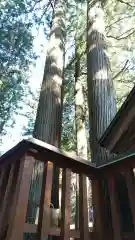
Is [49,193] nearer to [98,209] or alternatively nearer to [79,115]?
[98,209]

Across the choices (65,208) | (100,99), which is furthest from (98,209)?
(100,99)

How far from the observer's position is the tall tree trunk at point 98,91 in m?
3.39

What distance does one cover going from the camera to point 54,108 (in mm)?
4305

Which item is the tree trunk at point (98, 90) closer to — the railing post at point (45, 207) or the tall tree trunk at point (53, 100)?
the tall tree trunk at point (53, 100)

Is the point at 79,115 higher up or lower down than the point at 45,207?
higher up

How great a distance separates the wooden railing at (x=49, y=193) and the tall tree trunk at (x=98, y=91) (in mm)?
330

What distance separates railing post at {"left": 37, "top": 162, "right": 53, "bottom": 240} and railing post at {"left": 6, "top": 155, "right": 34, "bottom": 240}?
0.17 metres

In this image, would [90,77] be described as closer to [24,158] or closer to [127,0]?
[24,158]

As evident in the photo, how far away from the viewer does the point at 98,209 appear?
6.94ft

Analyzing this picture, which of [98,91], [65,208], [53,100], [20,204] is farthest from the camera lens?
[53,100]

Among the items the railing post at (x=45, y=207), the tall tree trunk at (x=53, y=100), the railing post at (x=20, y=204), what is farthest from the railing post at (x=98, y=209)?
the tall tree trunk at (x=53, y=100)

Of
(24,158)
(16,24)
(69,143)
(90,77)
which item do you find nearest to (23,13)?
(16,24)

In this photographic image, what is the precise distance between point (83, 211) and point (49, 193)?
0.34 m

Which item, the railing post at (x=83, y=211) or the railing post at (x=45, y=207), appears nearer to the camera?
the railing post at (x=45, y=207)
